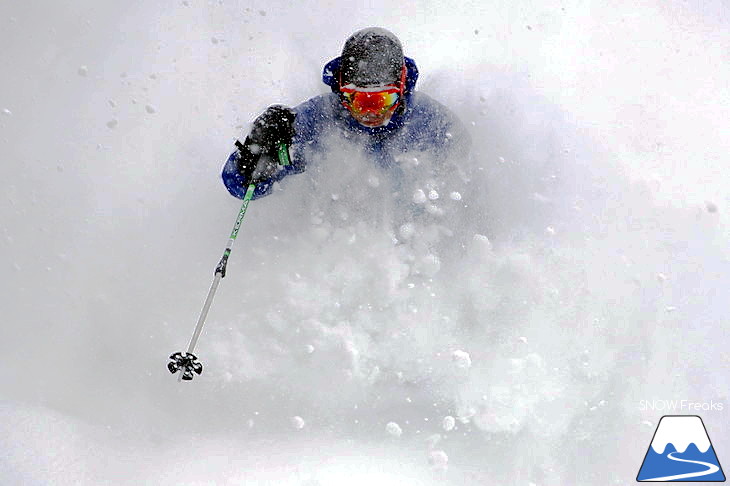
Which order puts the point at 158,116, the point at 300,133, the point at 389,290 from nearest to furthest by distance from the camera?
the point at 300,133, the point at 389,290, the point at 158,116

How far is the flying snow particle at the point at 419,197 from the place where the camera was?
14.6 ft

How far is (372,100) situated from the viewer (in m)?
3.56

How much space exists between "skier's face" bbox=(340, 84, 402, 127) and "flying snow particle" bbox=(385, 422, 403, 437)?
1.91 metres

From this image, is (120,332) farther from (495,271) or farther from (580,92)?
(580,92)

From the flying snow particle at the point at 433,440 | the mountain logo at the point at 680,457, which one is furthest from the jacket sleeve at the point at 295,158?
the mountain logo at the point at 680,457

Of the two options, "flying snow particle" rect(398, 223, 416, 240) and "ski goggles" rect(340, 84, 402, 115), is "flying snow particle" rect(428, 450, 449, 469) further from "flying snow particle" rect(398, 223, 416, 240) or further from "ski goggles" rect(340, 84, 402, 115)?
"ski goggles" rect(340, 84, 402, 115)

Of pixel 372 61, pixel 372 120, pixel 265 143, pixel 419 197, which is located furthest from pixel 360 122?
pixel 419 197

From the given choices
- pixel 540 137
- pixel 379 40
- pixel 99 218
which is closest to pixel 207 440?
pixel 99 218

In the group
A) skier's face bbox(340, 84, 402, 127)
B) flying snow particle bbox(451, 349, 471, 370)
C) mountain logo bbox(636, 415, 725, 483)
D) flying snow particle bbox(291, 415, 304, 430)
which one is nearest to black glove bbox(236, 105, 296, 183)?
skier's face bbox(340, 84, 402, 127)

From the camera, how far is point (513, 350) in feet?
14.2

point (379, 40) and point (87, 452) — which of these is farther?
point (87, 452)

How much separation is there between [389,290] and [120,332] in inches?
71.1

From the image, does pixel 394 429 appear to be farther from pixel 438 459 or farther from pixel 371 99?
pixel 371 99

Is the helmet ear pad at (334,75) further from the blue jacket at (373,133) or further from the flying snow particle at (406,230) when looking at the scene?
the flying snow particle at (406,230)
